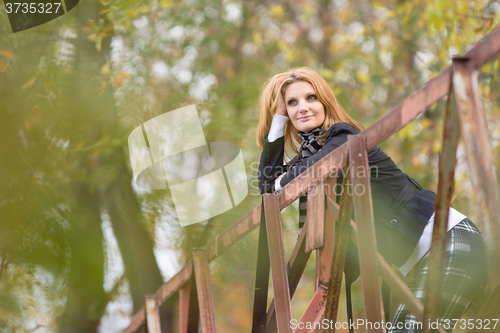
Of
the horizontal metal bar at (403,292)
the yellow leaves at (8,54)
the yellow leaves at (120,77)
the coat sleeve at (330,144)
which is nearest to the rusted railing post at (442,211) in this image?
the horizontal metal bar at (403,292)

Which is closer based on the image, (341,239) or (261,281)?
(341,239)

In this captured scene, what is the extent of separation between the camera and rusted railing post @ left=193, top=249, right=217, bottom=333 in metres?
2.17

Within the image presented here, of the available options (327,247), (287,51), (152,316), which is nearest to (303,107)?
(327,247)

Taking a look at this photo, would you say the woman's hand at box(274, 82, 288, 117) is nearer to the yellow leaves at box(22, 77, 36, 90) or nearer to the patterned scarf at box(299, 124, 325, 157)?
the patterned scarf at box(299, 124, 325, 157)

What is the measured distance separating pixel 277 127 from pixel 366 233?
104 centimetres

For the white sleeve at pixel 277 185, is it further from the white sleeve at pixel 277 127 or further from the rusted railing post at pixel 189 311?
the rusted railing post at pixel 189 311

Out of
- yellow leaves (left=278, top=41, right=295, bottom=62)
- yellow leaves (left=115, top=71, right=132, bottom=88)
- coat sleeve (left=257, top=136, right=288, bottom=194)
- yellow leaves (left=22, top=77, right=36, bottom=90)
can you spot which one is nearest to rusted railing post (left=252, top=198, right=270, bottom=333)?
coat sleeve (left=257, top=136, right=288, bottom=194)

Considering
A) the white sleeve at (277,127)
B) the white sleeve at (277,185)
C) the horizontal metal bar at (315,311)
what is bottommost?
the horizontal metal bar at (315,311)

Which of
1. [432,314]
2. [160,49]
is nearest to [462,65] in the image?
[432,314]

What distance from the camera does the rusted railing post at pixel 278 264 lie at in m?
1.72

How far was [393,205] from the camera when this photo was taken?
175cm

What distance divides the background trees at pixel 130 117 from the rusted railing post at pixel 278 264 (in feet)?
5.54

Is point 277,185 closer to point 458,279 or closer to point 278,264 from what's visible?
point 278,264

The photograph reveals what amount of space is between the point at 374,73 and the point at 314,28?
1614 mm
